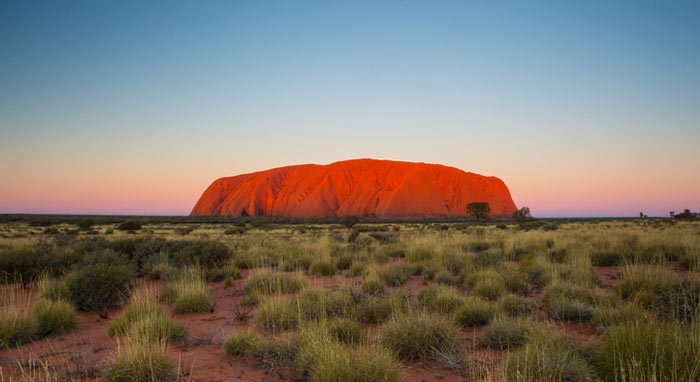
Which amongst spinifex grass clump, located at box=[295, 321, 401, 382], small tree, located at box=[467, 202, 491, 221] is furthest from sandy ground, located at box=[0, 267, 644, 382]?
small tree, located at box=[467, 202, 491, 221]

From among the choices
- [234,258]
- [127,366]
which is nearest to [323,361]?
[127,366]

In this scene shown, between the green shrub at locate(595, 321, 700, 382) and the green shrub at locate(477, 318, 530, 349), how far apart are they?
907 millimetres

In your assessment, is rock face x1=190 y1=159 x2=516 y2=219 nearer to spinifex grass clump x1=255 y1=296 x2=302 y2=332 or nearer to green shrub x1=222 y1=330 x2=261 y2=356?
spinifex grass clump x1=255 y1=296 x2=302 y2=332

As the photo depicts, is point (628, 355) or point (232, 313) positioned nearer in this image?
point (628, 355)

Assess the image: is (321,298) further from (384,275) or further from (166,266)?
(166,266)

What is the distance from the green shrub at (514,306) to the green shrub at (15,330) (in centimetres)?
633

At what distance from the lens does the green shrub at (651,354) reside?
2.77m

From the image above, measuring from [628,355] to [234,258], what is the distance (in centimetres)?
1040

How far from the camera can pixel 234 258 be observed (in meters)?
11.6

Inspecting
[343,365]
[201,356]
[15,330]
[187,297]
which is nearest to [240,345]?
[201,356]

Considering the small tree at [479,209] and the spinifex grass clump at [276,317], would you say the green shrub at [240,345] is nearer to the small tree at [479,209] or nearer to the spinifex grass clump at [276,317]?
the spinifex grass clump at [276,317]

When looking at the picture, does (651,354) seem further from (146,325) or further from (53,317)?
(53,317)

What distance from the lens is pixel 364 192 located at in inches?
2982

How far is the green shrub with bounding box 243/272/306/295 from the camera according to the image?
7207mm
